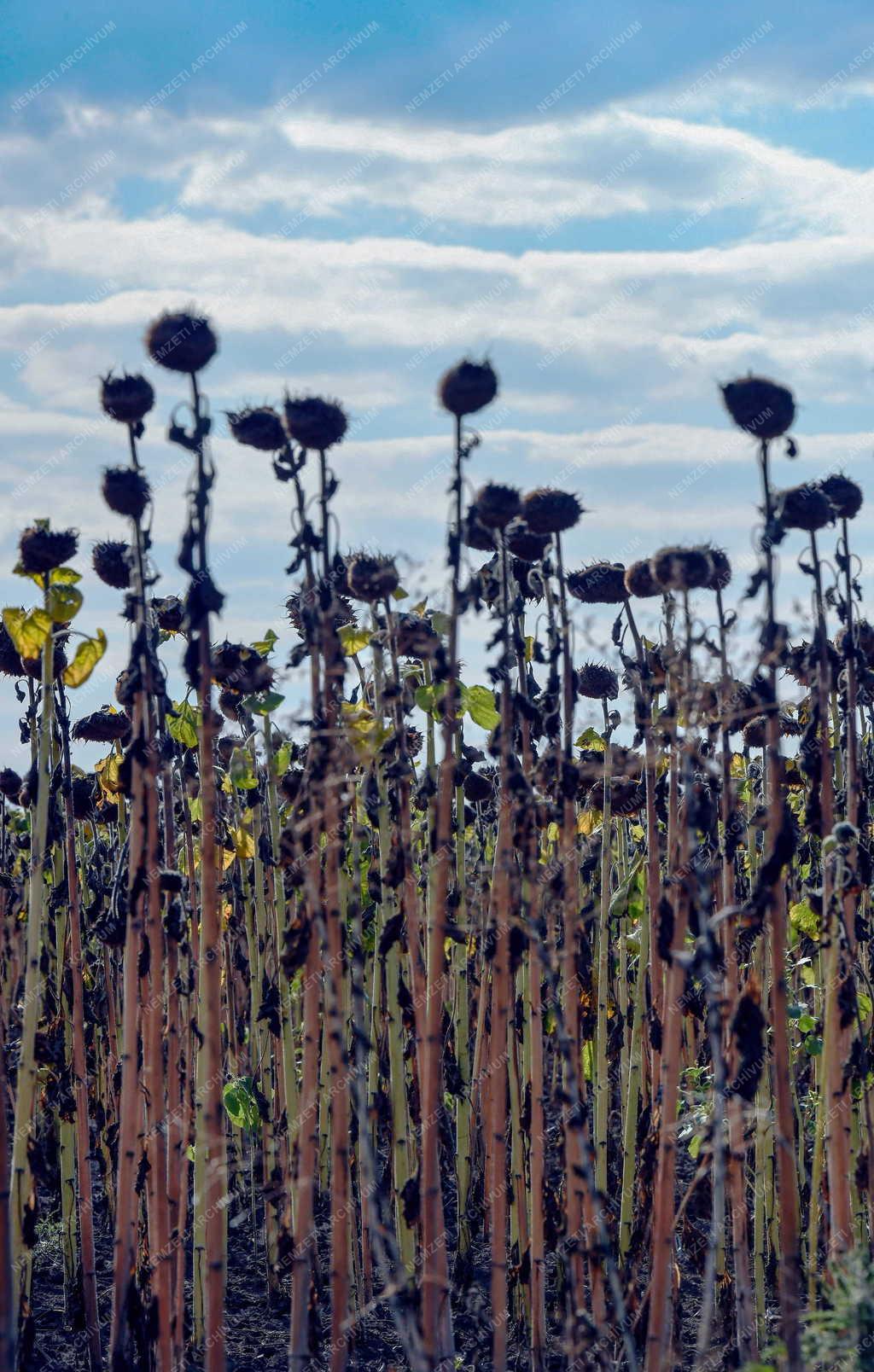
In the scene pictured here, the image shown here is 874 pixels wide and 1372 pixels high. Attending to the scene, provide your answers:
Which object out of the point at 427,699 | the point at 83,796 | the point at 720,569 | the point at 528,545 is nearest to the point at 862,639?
the point at 720,569

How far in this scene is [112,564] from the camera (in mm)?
5863

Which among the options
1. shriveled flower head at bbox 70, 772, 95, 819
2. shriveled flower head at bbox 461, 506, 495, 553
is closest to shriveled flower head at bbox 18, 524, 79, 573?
shriveled flower head at bbox 461, 506, 495, 553

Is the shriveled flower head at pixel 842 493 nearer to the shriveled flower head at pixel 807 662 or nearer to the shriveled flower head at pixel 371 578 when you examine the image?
the shriveled flower head at pixel 807 662

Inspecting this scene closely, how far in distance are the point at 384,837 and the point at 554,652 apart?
3.88ft

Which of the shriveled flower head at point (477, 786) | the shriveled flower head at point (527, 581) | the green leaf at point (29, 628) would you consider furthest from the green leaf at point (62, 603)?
the shriveled flower head at point (477, 786)

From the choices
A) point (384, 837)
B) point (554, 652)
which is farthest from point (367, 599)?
point (384, 837)

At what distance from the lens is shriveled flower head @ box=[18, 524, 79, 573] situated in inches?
217

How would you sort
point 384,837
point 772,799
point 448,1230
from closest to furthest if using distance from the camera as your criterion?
point 772,799
point 384,837
point 448,1230

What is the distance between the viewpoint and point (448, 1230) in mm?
8805

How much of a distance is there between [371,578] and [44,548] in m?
1.23

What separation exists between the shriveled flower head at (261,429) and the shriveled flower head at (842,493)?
2.18 metres

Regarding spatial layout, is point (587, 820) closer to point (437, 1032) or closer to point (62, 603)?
point (437, 1032)

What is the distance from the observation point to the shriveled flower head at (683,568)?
199 inches

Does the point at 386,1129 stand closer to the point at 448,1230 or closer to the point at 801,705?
the point at 448,1230
